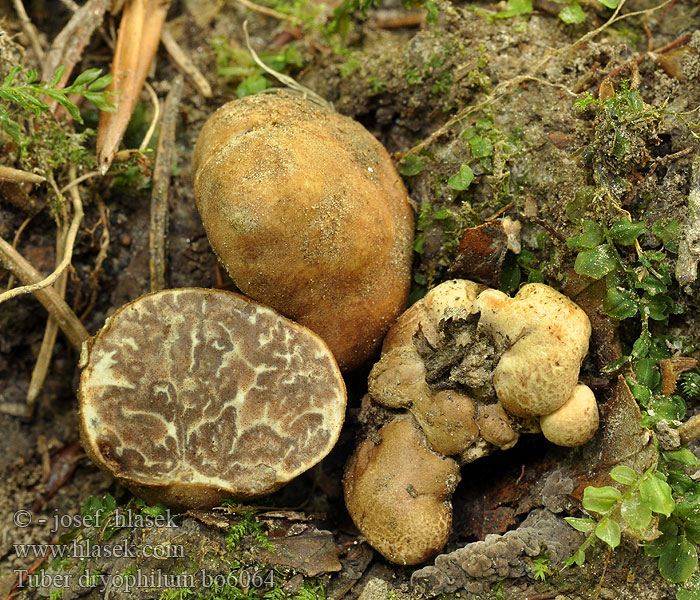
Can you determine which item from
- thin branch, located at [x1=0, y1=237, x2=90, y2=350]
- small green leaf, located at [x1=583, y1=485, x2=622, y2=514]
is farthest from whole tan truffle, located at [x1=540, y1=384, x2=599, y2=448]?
thin branch, located at [x1=0, y1=237, x2=90, y2=350]

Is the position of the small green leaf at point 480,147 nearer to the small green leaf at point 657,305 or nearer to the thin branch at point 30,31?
the small green leaf at point 657,305

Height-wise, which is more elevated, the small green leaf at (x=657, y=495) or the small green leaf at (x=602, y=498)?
the small green leaf at (x=657, y=495)

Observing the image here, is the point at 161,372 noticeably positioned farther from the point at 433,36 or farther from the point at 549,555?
the point at 433,36

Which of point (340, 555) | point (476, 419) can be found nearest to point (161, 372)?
point (340, 555)

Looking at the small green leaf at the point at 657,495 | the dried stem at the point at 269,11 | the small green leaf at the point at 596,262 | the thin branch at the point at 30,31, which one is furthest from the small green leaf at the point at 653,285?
the thin branch at the point at 30,31

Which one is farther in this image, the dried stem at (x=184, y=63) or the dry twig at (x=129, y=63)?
the dried stem at (x=184, y=63)

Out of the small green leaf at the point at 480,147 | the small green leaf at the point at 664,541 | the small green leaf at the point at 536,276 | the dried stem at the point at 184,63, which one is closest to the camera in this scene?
the small green leaf at the point at 664,541
